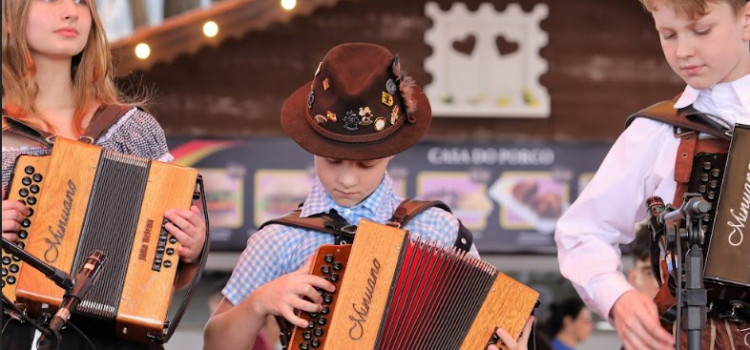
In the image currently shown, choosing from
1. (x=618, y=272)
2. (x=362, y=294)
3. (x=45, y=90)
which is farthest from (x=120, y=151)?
(x=618, y=272)

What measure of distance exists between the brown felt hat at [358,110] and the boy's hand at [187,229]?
329 millimetres

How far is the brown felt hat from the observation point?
9.80 feet

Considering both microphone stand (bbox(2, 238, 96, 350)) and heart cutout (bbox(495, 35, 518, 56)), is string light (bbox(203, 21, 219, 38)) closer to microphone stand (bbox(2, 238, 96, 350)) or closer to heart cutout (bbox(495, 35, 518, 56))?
heart cutout (bbox(495, 35, 518, 56))

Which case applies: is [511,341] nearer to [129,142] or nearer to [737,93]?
[737,93]

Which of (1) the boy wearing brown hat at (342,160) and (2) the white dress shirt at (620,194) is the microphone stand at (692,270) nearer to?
(2) the white dress shirt at (620,194)

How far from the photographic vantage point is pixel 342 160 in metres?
3.01

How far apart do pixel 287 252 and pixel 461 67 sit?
151 inches

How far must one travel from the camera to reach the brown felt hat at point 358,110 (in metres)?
2.99

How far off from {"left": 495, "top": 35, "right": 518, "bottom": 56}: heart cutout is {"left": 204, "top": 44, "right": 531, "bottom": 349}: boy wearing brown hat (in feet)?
12.1

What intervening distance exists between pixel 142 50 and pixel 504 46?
2.03 meters

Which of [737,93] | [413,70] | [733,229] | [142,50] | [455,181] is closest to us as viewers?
[733,229]

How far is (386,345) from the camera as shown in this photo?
9.11 feet

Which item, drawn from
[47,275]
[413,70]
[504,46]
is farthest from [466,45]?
[47,275]

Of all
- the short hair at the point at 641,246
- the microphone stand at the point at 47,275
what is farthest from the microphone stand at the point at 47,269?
the short hair at the point at 641,246
